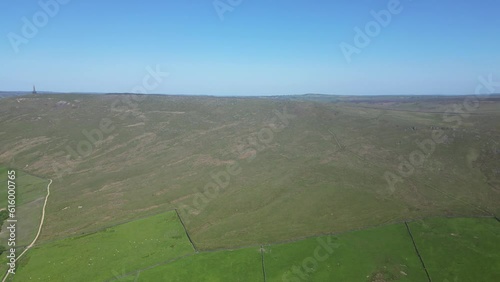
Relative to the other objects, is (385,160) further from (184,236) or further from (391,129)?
(184,236)

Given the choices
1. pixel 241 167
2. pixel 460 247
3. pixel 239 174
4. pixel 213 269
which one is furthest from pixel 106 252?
pixel 460 247

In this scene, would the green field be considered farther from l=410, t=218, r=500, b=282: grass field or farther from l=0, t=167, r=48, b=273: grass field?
l=410, t=218, r=500, b=282: grass field

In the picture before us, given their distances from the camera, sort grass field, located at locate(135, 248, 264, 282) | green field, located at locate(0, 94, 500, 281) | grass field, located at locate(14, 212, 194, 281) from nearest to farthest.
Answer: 1. grass field, located at locate(135, 248, 264, 282)
2. grass field, located at locate(14, 212, 194, 281)
3. green field, located at locate(0, 94, 500, 281)

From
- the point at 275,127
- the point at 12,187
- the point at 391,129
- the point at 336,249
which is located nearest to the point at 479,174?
the point at 391,129

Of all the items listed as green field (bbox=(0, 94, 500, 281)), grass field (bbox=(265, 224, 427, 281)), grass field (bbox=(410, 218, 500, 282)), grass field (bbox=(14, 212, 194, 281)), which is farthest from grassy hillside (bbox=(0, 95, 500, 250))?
grass field (bbox=(410, 218, 500, 282))

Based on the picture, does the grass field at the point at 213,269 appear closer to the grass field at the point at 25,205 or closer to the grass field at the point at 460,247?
the grass field at the point at 25,205

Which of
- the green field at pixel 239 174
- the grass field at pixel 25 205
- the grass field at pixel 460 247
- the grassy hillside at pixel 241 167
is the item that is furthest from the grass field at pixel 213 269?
the grass field at pixel 460 247

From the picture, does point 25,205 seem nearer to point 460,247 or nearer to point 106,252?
point 106,252
